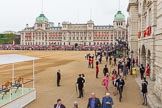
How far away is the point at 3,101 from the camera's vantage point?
12781mm

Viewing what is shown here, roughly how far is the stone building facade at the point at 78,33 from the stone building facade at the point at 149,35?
377 ft

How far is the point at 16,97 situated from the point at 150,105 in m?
6.86

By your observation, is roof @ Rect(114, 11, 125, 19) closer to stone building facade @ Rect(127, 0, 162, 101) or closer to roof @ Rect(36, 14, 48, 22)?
roof @ Rect(36, 14, 48, 22)

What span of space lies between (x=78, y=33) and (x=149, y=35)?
5480 inches

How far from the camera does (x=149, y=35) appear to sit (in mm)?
22297

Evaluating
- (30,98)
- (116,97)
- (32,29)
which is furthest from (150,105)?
(32,29)

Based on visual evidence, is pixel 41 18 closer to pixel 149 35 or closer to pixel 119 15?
pixel 119 15

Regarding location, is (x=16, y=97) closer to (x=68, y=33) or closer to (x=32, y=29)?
(x=68, y=33)

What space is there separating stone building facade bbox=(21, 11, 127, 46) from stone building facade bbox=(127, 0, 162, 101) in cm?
11490

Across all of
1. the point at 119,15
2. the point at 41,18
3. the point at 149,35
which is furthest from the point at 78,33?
the point at 149,35

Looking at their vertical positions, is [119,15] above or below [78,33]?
above

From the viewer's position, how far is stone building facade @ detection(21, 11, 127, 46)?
155 m

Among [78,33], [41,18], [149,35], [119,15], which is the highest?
[119,15]

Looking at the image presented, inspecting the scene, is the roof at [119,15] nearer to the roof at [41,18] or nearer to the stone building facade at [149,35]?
the roof at [41,18]
